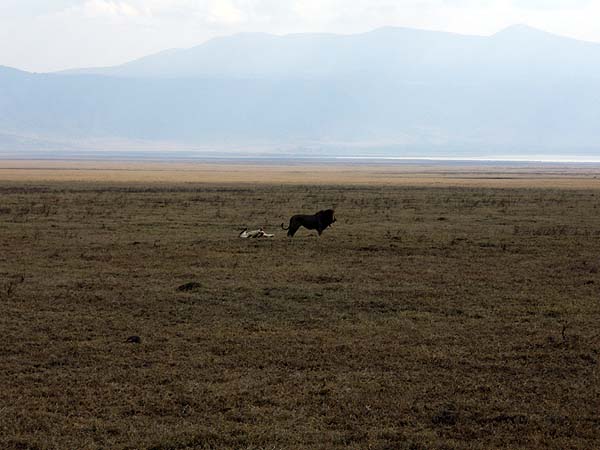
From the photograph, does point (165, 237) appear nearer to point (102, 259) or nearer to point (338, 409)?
point (102, 259)

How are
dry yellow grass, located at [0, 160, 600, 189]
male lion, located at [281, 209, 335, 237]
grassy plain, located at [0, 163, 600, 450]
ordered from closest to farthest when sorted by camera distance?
grassy plain, located at [0, 163, 600, 450]
male lion, located at [281, 209, 335, 237]
dry yellow grass, located at [0, 160, 600, 189]

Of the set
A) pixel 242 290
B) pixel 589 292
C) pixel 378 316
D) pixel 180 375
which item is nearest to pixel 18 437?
pixel 180 375

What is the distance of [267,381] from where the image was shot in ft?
34.4

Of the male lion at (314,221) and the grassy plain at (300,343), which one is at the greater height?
the male lion at (314,221)

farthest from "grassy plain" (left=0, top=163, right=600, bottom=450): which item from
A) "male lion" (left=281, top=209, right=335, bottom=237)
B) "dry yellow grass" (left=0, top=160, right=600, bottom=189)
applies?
"dry yellow grass" (left=0, top=160, right=600, bottom=189)

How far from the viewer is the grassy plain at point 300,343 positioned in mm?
8922

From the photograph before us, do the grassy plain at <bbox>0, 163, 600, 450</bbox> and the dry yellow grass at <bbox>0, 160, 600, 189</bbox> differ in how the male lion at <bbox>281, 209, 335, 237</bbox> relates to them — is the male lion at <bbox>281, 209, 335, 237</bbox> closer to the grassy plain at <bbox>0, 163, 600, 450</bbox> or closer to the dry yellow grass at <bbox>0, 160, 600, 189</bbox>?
the grassy plain at <bbox>0, 163, 600, 450</bbox>

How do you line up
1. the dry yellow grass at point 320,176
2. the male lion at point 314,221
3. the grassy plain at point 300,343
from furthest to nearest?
the dry yellow grass at point 320,176 < the male lion at point 314,221 < the grassy plain at point 300,343

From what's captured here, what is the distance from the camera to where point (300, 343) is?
12445 mm

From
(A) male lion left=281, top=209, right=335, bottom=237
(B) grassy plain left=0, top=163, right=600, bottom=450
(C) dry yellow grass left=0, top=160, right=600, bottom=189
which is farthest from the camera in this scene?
(C) dry yellow grass left=0, top=160, right=600, bottom=189

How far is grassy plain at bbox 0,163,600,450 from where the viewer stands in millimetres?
8922

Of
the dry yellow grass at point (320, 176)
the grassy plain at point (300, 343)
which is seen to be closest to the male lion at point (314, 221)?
the grassy plain at point (300, 343)

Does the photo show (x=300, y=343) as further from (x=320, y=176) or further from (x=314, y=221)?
(x=320, y=176)

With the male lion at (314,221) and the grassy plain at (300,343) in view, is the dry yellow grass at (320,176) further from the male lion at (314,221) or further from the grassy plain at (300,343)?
the grassy plain at (300,343)
